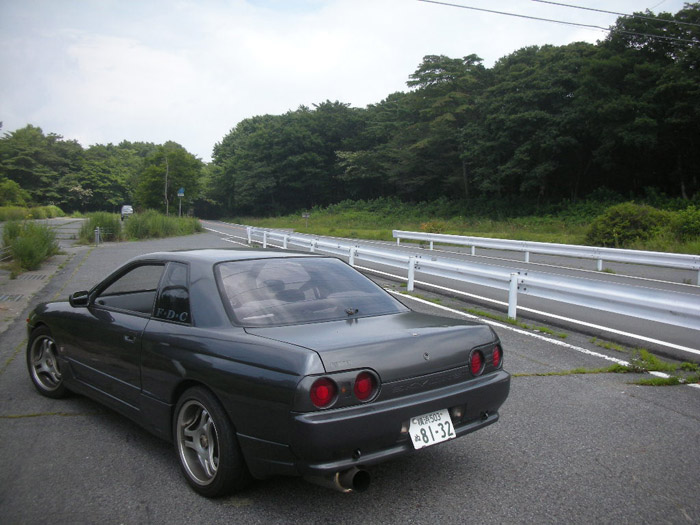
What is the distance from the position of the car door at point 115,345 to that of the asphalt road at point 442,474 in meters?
0.40

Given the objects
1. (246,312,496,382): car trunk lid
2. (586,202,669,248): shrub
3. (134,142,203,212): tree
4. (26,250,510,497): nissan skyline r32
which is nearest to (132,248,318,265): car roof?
(26,250,510,497): nissan skyline r32

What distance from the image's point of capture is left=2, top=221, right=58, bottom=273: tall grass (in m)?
15.4

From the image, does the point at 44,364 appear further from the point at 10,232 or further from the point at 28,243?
the point at 10,232

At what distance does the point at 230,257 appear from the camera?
395cm

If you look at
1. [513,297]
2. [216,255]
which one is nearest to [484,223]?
[513,297]

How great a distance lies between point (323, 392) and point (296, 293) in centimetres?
112

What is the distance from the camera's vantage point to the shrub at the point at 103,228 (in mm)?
27703

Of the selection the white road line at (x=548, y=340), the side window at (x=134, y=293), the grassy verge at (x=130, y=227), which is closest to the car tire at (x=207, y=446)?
the side window at (x=134, y=293)

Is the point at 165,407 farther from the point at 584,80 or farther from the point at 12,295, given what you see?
the point at 584,80

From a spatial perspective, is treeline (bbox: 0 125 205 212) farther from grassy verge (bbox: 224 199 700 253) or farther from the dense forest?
grassy verge (bbox: 224 199 700 253)

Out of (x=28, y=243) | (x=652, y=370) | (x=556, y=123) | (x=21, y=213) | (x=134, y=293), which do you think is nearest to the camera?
(x=134, y=293)

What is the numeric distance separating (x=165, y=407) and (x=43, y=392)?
90.9 inches

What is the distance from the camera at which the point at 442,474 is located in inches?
136

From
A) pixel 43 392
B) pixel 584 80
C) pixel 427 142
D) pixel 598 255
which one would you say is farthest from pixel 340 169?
pixel 43 392
